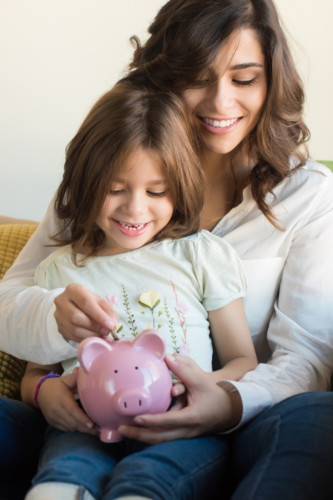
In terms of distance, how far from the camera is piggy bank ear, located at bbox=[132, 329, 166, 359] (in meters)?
0.75

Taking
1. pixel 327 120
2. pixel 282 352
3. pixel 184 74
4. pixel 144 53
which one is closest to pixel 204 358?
pixel 282 352

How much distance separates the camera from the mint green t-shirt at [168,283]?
99 centimetres

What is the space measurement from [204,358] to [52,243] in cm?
47

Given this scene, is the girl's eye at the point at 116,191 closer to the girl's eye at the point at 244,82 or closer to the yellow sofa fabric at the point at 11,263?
the girl's eye at the point at 244,82

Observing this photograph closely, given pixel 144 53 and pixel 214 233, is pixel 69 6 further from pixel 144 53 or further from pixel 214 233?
pixel 214 233

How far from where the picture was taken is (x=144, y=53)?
46.8 inches

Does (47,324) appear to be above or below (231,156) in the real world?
below

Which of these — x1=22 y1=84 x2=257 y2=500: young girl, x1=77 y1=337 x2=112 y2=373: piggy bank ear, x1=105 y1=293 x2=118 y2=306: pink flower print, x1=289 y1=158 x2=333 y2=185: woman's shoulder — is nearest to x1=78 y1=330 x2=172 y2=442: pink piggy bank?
x1=77 y1=337 x2=112 y2=373: piggy bank ear

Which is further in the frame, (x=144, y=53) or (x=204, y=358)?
(x=144, y=53)

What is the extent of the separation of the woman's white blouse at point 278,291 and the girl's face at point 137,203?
0.57ft

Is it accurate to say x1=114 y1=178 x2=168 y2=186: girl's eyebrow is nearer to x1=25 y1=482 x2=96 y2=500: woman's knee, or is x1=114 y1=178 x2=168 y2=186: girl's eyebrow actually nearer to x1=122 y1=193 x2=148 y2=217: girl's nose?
x1=122 y1=193 x2=148 y2=217: girl's nose

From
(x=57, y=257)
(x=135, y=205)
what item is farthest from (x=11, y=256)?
(x=135, y=205)

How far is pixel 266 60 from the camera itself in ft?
3.57

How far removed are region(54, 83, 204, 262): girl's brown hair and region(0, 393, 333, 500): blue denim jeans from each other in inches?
16.2
